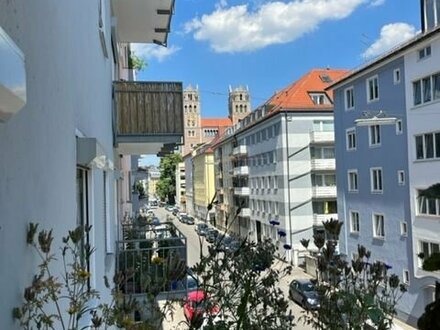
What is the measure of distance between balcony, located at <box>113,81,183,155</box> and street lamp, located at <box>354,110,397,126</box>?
12938 mm

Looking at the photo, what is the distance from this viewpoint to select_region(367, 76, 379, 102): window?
25312 millimetres

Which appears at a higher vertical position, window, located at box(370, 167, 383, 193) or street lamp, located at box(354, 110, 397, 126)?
street lamp, located at box(354, 110, 397, 126)

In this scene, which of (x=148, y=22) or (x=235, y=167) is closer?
(x=148, y=22)

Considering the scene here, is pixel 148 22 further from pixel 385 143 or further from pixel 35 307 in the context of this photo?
pixel 385 143

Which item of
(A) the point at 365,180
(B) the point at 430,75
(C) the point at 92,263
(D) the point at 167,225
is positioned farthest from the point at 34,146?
(A) the point at 365,180

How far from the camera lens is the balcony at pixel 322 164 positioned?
125ft

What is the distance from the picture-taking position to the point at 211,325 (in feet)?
7.74

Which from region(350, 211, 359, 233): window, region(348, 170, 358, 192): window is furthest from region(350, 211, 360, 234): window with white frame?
region(348, 170, 358, 192): window

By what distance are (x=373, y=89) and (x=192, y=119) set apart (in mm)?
86440

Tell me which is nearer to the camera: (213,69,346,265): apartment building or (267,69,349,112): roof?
(213,69,346,265): apartment building

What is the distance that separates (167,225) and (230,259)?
7301mm

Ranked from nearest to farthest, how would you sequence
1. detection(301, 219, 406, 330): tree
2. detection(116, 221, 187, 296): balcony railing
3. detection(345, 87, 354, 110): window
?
1. detection(116, 221, 187, 296): balcony railing
2. detection(301, 219, 406, 330): tree
3. detection(345, 87, 354, 110): window

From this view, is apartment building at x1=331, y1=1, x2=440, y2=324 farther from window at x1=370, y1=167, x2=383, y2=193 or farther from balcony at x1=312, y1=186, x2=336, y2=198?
balcony at x1=312, y1=186, x2=336, y2=198

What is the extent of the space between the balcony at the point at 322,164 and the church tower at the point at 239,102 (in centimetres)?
6205
